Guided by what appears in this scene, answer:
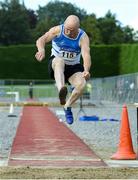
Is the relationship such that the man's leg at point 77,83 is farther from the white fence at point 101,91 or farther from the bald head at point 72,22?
the white fence at point 101,91

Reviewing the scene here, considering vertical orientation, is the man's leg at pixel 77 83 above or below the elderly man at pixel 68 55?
below

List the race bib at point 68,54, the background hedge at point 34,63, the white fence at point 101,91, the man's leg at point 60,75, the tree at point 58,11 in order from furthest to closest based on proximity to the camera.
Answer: the tree at point 58,11
the background hedge at point 34,63
the white fence at point 101,91
the race bib at point 68,54
the man's leg at point 60,75

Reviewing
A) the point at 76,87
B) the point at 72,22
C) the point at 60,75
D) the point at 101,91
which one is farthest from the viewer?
the point at 101,91

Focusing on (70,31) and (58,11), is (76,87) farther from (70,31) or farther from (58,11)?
(58,11)

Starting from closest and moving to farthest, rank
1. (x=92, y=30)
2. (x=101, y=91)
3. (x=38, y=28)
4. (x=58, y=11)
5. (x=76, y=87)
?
(x=76, y=87), (x=101, y=91), (x=92, y=30), (x=38, y=28), (x=58, y=11)

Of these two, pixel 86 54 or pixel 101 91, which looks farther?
pixel 101 91

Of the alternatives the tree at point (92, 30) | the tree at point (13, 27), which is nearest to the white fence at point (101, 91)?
the tree at point (13, 27)

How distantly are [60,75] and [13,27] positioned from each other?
306 feet

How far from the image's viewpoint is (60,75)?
418 inches

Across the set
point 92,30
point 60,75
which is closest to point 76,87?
point 60,75

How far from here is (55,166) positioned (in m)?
9.93

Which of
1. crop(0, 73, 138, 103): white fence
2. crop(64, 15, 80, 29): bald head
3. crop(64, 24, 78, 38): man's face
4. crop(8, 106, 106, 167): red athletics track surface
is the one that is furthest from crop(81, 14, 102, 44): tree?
crop(64, 15, 80, 29): bald head

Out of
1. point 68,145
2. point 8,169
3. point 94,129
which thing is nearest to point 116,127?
point 94,129

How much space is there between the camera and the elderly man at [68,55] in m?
10.5
